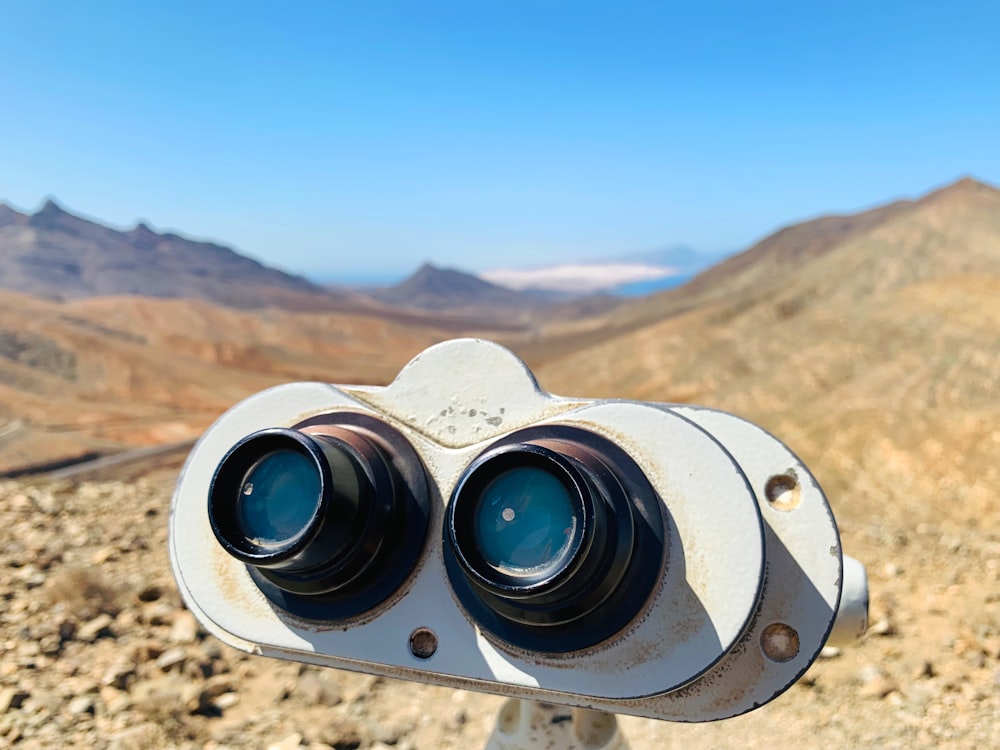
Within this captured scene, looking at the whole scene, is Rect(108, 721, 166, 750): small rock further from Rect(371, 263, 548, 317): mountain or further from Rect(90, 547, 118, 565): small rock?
Answer: Rect(371, 263, 548, 317): mountain

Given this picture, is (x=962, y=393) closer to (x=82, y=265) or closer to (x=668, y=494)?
(x=668, y=494)

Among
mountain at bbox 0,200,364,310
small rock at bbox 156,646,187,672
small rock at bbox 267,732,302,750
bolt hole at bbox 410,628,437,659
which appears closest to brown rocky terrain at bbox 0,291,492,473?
small rock at bbox 156,646,187,672

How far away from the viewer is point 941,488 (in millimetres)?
9586

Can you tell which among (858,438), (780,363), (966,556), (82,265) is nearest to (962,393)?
(858,438)

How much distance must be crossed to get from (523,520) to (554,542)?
99 millimetres

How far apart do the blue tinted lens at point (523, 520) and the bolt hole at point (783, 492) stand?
0.69 meters

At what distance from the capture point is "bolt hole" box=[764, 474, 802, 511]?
2.06 meters

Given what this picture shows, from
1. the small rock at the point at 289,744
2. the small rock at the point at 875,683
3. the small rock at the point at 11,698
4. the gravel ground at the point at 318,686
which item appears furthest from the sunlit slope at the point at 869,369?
the small rock at the point at 11,698

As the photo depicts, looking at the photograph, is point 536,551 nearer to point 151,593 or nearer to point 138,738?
point 138,738

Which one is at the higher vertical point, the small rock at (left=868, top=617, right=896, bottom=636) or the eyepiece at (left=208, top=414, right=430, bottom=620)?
the eyepiece at (left=208, top=414, right=430, bottom=620)

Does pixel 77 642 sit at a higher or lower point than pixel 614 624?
lower

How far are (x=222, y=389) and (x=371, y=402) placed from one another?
79.6 ft

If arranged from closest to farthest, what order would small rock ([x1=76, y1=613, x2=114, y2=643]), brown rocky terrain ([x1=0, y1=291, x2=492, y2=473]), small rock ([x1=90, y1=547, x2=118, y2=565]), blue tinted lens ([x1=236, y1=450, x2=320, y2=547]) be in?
blue tinted lens ([x1=236, y1=450, x2=320, y2=547])
small rock ([x1=76, y1=613, x2=114, y2=643])
small rock ([x1=90, y1=547, x2=118, y2=565])
brown rocky terrain ([x1=0, y1=291, x2=492, y2=473])

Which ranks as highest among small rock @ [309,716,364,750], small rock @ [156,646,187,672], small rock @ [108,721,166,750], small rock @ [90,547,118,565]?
small rock @ [90,547,118,565]
